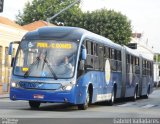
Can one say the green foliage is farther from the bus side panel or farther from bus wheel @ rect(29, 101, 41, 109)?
bus wheel @ rect(29, 101, 41, 109)

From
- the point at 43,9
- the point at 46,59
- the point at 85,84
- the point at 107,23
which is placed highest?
the point at 43,9

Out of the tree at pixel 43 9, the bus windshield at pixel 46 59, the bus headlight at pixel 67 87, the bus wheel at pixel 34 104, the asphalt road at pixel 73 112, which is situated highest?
the tree at pixel 43 9

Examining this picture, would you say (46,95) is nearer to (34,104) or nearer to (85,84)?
(85,84)

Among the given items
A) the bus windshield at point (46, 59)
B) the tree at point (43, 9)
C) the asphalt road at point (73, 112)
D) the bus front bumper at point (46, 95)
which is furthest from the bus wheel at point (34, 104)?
the tree at point (43, 9)

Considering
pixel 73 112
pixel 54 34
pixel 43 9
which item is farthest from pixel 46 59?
pixel 43 9

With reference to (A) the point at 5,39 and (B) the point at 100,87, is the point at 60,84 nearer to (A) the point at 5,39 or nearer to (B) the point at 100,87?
(B) the point at 100,87

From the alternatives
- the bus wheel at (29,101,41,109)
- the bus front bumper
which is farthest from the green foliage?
the bus front bumper

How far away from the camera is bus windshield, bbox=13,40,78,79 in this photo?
21.0 metres

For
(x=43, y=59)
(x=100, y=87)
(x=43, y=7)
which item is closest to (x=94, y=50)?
(x=100, y=87)

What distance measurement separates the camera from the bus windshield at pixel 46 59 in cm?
2097

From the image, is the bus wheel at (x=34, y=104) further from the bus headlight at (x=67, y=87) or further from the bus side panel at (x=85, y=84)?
the bus headlight at (x=67, y=87)

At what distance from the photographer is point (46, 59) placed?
2111 cm

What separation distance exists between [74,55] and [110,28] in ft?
201

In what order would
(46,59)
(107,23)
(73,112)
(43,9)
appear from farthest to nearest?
(43,9)
(107,23)
(46,59)
(73,112)
